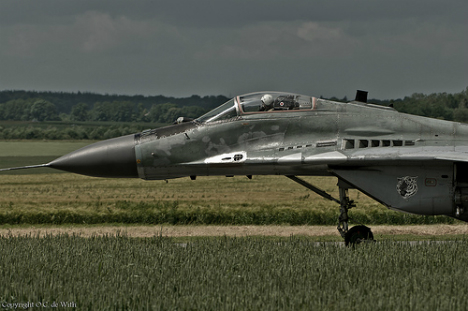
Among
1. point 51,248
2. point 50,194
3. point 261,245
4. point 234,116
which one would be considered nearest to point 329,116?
point 234,116

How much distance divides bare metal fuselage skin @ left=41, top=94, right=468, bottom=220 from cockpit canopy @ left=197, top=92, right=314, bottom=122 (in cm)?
5

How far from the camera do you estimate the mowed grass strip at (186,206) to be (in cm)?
2153

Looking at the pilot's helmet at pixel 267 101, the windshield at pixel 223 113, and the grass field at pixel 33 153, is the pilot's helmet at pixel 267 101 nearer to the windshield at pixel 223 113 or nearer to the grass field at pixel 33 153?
the windshield at pixel 223 113

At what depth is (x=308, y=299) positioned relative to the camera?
8656mm

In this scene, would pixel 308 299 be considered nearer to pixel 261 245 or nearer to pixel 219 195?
pixel 261 245

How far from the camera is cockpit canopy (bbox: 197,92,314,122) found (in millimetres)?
13617

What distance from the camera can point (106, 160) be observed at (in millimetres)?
13727

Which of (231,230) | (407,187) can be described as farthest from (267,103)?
(231,230)

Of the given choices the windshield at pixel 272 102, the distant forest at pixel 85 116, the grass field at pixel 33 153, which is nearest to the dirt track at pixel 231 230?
the windshield at pixel 272 102

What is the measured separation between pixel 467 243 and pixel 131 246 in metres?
7.27

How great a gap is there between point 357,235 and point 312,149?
2255 mm

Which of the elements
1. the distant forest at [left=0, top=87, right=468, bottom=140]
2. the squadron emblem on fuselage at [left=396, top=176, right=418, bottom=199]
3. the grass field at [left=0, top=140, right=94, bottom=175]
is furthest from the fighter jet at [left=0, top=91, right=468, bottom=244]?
the distant forest at [left=0, top=87, right=468, bottom=140]

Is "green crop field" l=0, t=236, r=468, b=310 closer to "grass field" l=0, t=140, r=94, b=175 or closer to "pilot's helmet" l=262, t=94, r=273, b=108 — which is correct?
"pilot's helmet" l=262, t=94, r=273, b=108

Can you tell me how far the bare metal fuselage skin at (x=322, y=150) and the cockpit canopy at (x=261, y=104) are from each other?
48 mm
